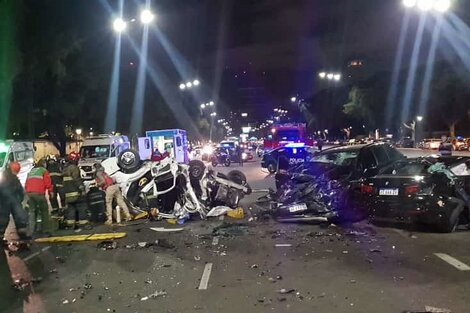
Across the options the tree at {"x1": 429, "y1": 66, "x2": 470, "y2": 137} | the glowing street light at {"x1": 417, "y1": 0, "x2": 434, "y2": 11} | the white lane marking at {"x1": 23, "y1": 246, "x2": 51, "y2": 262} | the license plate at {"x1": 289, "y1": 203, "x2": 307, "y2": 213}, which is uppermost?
the tree at {"x1": 429, "y1": 66, "x2": 470, "y2": 137}

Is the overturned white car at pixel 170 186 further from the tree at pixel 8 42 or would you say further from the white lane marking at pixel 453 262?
the tree at pixel 8 42

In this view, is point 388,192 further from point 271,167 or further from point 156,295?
point 271,167

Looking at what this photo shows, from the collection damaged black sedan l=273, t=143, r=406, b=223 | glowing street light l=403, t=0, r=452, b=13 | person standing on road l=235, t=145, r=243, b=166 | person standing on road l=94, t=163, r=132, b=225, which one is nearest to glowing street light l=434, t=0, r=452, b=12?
glowing street light l=403, t=0, r=452, b=13

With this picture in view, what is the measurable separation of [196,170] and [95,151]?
14.2m

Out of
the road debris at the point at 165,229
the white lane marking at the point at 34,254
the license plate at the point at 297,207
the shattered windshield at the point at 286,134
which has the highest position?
the shattered windshield at the point at 286,134

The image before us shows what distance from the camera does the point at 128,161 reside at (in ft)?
47.0

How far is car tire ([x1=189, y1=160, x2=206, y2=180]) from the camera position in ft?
46.5

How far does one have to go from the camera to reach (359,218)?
1202cm

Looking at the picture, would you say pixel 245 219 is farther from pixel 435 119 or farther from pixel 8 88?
pixel 435 119

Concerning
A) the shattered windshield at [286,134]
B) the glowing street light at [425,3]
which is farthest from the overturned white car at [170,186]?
the shattered windshield at [286,134]

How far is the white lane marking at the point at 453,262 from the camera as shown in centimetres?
768

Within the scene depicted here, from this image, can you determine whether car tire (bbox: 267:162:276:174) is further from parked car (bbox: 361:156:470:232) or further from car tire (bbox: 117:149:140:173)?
parked car (bbox: 361:156:470:232)

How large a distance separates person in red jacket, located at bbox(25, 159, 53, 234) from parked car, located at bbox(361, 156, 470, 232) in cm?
693

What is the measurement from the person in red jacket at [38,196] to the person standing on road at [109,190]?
1368 mm
